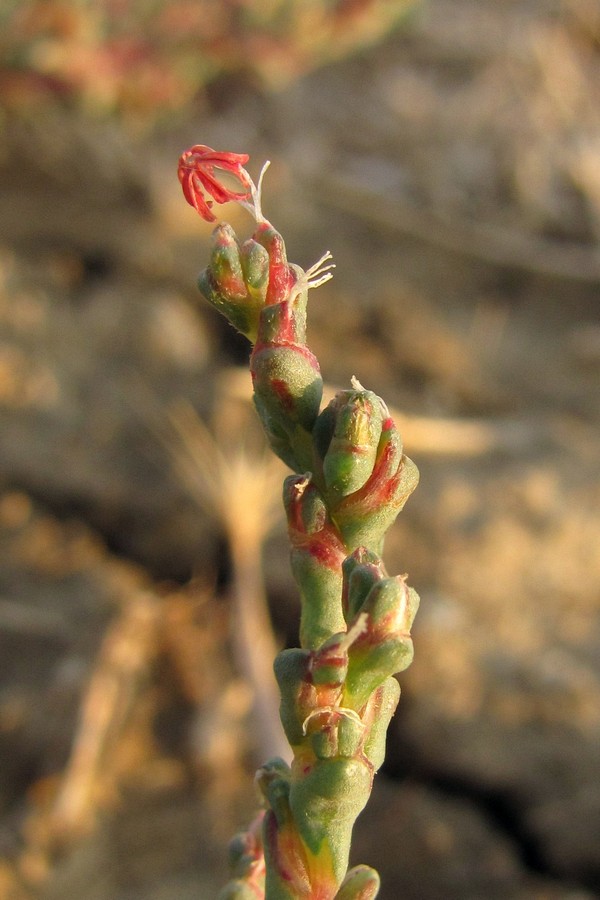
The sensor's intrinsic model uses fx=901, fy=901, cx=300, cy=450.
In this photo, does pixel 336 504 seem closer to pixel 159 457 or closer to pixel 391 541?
pixel 391 541

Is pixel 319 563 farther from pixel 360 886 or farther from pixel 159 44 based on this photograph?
pixel 159 44

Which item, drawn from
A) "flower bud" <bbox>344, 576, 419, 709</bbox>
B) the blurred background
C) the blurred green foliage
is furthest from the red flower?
the blurred green foliage

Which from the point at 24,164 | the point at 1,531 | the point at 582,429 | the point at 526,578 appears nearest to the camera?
the point at 526,578

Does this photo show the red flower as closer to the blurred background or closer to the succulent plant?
the succulent plant

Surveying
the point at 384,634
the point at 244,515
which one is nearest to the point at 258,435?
the point at 244,515

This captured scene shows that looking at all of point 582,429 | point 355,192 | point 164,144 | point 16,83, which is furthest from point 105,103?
point 582,429

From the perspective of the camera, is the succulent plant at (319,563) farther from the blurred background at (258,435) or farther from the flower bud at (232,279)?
the blurred background at (258,435)

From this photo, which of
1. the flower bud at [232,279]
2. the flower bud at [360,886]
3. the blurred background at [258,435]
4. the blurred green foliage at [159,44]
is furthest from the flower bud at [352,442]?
the blurred green foliage at [159,44]
